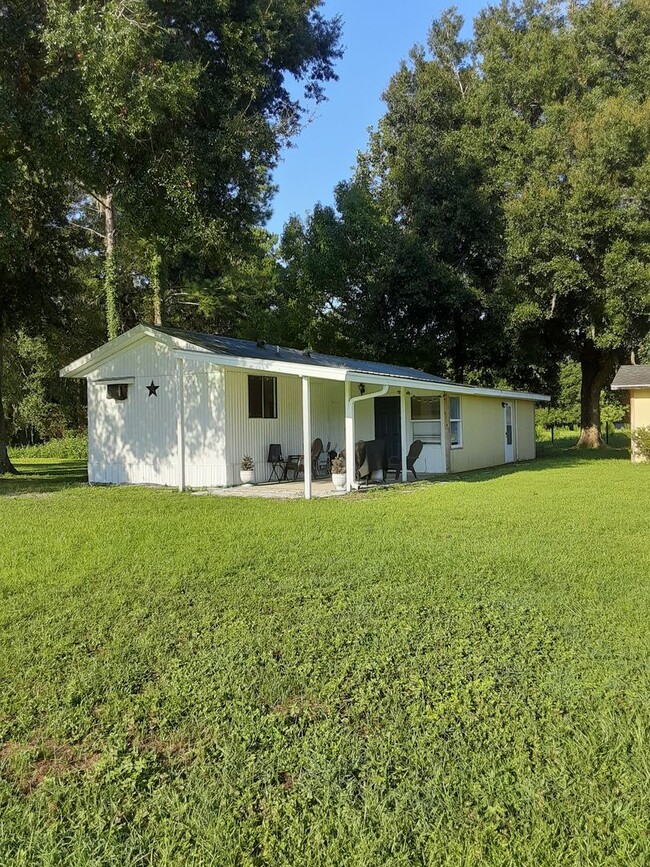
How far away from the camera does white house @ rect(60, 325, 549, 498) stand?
12.1 meters

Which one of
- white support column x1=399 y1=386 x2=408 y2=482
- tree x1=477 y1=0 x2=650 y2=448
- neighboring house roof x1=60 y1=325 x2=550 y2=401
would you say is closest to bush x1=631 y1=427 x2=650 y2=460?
tree x1=477 y1=0 x2=650 y2=448

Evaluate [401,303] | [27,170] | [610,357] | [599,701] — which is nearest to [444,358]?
[401,303]

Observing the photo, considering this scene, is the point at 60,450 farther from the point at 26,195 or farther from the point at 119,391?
the point at 119,391

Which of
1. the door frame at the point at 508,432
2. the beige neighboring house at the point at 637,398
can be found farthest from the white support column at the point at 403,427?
the beige neighboring house at the point at 637,398

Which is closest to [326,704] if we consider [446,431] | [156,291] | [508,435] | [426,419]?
[446,431]

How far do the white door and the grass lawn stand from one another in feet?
42.8

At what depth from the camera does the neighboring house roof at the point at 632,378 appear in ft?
A: 57.2

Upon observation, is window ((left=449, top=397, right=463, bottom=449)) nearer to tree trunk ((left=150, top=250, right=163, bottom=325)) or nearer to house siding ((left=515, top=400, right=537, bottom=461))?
house siding ((left=515, top=400, right=537, bottom=461))

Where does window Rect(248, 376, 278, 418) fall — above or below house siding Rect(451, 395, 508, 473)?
above

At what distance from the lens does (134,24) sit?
917 centimetres

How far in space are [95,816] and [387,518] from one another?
238 inches

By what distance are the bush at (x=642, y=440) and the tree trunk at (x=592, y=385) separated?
22.3 feet

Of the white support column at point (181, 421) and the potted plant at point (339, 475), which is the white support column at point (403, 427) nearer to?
the potted plant at point (339, 475)

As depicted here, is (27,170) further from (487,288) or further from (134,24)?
(487,288)
